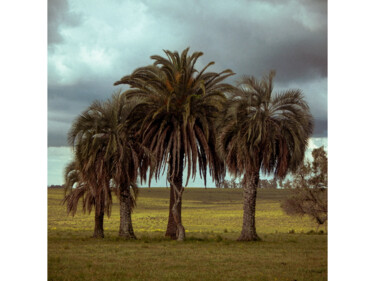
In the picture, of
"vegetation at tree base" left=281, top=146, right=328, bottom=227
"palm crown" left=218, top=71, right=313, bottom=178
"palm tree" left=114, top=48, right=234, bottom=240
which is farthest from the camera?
"vegetation at tree base" left=281, top=146, right=328, bottom=227

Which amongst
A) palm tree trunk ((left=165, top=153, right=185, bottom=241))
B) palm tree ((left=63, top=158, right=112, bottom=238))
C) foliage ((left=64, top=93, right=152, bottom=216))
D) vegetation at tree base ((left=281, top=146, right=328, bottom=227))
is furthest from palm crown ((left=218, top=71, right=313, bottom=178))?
vegetation at tree base ((left=281, top=146, right=328, bottom=227))

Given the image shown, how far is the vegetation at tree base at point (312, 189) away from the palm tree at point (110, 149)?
1444 cm

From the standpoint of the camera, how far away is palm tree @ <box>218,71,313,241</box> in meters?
27.5

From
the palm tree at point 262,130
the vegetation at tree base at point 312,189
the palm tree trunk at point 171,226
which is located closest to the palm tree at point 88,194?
the palm tree trunk at point 171,226

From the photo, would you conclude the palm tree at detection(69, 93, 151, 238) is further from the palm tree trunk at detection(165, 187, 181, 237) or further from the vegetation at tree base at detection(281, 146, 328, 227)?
the vegetation at tree base at detection(281, 146, 328, 227)

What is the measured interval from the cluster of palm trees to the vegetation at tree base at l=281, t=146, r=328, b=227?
1062cm

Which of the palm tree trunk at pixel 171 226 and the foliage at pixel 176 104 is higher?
the foliage at pixel 176 104

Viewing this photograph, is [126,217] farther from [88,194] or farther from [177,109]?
[177,109]

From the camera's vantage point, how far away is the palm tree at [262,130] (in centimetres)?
2755

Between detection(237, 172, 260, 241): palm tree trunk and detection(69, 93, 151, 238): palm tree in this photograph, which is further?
detection(69, 93, 151, 238): palm tree

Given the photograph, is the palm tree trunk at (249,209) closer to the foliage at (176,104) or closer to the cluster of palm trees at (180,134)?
the cluster of palm trees at (180,134)
